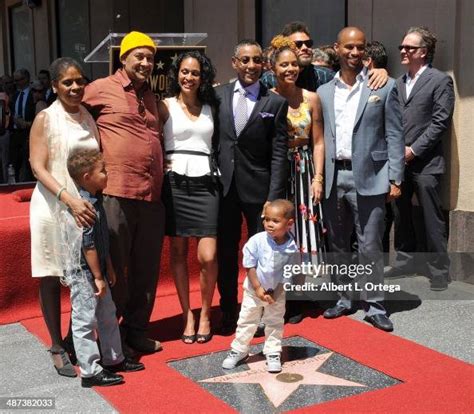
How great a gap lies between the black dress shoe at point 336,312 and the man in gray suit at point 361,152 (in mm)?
187

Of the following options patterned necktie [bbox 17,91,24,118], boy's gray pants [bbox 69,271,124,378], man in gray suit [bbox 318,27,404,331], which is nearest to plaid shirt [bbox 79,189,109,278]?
boy's gray pants [bbox 69,271,124,378]

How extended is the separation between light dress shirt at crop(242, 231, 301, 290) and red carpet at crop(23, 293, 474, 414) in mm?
689

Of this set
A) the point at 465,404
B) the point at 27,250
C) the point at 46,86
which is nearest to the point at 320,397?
the point at 465,404

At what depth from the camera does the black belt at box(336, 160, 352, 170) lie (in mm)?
4871

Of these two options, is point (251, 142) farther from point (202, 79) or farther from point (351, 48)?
point (351, 48)

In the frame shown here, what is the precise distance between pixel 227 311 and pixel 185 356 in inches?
21.9

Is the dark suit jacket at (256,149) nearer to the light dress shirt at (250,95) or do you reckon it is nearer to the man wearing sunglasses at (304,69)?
the light dress shirt at (250,95)

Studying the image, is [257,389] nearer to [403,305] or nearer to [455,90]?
[403,305]

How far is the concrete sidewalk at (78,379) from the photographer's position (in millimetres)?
3795

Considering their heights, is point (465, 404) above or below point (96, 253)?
below

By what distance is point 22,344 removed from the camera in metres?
4.61

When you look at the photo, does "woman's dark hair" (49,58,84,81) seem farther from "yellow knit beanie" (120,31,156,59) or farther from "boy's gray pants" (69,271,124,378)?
"boy's gray pants" (69,271,124,378)

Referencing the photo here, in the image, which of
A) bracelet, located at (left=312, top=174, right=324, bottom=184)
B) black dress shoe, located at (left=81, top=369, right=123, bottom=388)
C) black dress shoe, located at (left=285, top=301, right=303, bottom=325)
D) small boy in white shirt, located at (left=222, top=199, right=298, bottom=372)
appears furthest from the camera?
black dress shoe, located at (left=285, top=301, right=303, bottom=325)

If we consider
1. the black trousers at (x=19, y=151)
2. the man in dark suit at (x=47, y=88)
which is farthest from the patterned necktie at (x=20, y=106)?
the man in dark suit at (x=47, y=88)
